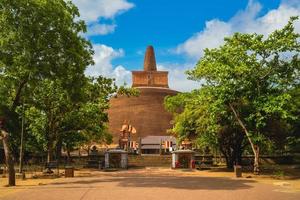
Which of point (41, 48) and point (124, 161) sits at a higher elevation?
point (41, 48)

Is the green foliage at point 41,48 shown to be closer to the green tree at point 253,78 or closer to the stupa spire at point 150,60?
the green tree at point 253,78

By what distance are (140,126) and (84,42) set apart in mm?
66571

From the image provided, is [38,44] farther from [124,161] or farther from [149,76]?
[149,76]

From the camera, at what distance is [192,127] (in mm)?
42156

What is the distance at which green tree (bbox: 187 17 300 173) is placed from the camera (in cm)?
3073

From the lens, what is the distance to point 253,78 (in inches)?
1254

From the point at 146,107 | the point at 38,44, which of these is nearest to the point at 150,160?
the point at 38,44

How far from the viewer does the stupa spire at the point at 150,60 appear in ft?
336

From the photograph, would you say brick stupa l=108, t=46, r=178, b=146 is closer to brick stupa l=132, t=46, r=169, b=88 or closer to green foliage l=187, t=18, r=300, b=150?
brick stupa l=132, t=46, r=169, b=88

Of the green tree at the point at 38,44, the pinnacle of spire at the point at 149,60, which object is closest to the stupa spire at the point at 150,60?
the pinnacle of spire at the point at 149,60

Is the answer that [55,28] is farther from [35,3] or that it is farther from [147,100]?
[147,100]

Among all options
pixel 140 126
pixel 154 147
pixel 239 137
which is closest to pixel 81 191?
pixel 239 137

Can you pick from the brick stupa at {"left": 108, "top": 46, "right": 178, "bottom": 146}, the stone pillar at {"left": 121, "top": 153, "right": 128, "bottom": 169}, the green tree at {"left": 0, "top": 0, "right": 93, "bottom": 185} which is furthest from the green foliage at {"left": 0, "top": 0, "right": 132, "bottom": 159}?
the brick stupa at {"left": 108, "top": 46, "right": 178, "bottom": 146}

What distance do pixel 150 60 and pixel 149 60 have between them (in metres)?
0.23
